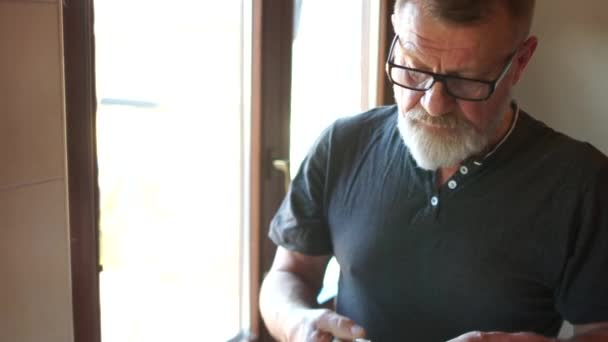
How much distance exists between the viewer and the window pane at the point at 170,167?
4.09ft

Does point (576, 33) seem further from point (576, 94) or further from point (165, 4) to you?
point (165, 4)

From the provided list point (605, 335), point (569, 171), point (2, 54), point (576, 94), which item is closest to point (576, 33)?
point (576, 94)

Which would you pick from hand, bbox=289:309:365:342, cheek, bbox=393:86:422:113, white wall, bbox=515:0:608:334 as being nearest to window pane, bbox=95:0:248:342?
hand, bbox=289:309:365:342

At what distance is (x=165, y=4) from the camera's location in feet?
4.37

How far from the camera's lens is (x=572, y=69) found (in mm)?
1993

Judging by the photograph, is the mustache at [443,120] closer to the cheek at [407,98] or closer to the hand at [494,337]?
the cheek at [407,98]

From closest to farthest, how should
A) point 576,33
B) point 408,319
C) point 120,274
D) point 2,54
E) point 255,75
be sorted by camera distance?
point 2,54 < point 408,319 < point 120,274 < point 255,75 < point 576,33

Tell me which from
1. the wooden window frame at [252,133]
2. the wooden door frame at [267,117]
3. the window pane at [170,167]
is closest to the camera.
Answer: the wooden window frame at [252,133]

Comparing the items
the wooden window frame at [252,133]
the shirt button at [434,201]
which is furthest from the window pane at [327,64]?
the shirt button at [434,201]

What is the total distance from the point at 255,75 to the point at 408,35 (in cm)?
63

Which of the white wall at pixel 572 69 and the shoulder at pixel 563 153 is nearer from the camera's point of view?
the shoulder at pixel 563 153

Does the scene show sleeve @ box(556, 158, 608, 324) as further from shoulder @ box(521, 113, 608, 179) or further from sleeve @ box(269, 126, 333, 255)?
sleeve @ box(269, 126, 333, 255)

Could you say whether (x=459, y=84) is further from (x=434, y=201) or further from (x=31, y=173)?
(x=31, y=173)

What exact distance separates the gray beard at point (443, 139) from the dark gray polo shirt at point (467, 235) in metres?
0.04
